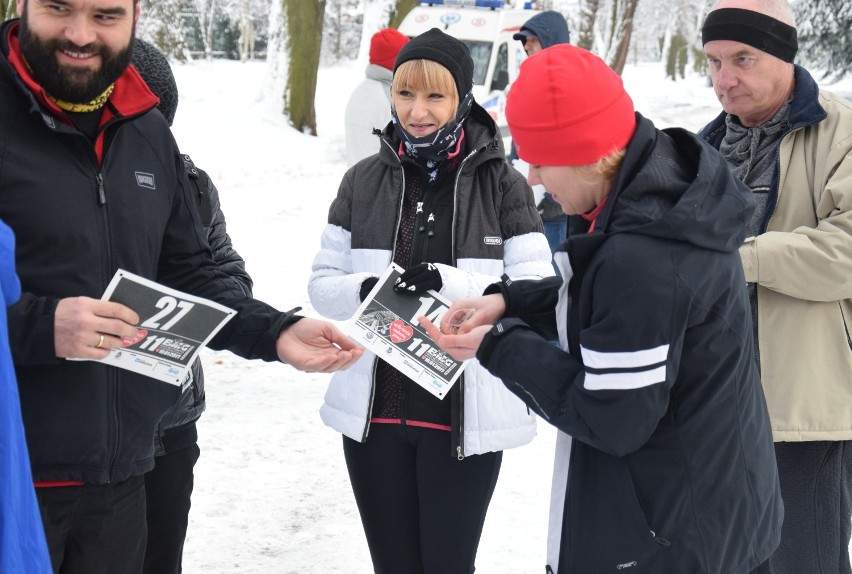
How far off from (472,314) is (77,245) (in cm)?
104

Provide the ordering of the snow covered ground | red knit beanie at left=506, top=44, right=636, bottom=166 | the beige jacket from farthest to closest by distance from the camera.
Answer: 1. the snow covered ground
2. the beige jacket
3. red knit beanie at left=506, top=44, right=636, bottom=166

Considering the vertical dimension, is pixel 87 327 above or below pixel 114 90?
below

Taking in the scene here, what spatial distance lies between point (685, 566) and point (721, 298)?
2.03 feet

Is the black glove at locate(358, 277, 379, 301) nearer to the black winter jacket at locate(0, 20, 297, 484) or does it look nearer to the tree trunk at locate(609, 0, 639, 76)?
the black winter jacket at locate(0, 20, 297, 484)

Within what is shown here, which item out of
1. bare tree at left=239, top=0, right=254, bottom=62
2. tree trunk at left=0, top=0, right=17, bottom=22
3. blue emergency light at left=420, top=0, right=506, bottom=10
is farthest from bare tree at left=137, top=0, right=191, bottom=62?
tree trunk at left=0, top=0, right=17, bottom=22

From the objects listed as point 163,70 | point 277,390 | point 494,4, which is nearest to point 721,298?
point 163,70

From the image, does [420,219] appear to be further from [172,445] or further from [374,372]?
[172,445]

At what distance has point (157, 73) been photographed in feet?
10.3

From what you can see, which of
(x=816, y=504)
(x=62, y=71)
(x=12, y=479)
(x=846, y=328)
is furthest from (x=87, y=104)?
(x=816, y=504)

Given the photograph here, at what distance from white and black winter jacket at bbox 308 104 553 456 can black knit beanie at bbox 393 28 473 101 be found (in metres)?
0.15

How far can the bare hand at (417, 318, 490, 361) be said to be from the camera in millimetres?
2434

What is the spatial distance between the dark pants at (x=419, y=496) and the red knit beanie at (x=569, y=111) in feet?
4.12

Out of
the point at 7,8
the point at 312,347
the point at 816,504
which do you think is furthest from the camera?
the point at 7,8

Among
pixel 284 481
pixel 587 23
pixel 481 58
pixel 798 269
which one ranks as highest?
pixel 798 269
